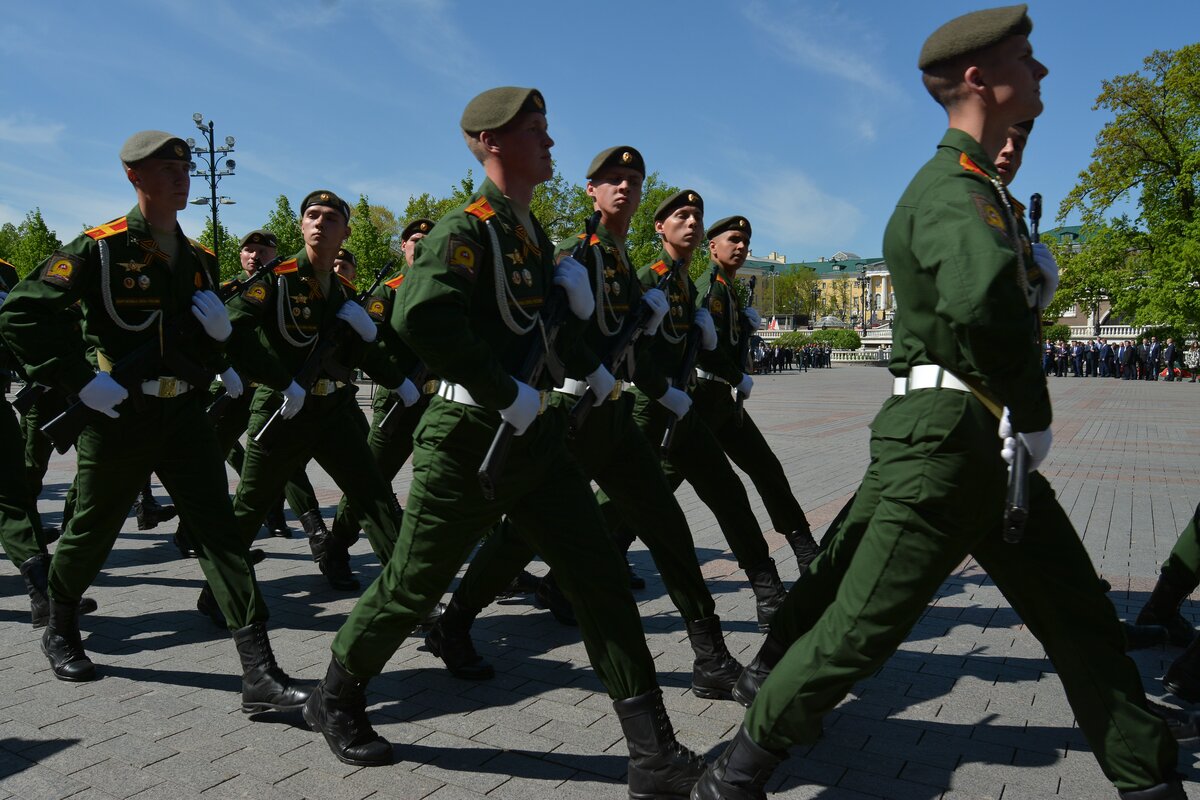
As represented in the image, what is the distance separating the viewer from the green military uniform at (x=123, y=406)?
390 cm

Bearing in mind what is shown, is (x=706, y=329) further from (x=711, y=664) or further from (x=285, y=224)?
(x=285, y=224)

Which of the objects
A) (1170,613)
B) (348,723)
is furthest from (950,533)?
(1170,613)

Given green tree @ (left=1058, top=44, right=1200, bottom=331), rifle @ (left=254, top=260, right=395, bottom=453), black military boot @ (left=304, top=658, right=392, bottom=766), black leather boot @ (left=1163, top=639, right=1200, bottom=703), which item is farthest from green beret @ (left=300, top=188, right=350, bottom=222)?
green tree @ (left=1058, top=44, right=1200, bottom=331)

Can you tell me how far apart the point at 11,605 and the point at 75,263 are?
8.52ft

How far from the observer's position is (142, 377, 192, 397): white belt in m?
4.03

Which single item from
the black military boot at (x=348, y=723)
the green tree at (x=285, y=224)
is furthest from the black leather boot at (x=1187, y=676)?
the green tree at (x=285, y=224)

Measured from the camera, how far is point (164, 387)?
4070 mm

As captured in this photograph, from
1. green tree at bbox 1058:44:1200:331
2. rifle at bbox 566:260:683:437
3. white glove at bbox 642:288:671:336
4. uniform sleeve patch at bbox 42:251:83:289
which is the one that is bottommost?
rifle at bbox 566:260:683:437

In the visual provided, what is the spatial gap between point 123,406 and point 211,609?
1.55 metres

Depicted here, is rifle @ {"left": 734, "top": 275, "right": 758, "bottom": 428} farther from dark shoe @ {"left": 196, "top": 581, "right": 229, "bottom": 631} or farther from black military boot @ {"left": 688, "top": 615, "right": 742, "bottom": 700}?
dark shoe @ {"left": 196, "top": 581, "right": 229, "bottom": 631}

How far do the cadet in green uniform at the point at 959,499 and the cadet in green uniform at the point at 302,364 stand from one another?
2.84m

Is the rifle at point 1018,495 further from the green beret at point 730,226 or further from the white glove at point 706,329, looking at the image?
the green beret at point 730,226

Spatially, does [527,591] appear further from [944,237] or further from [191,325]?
[944,237]

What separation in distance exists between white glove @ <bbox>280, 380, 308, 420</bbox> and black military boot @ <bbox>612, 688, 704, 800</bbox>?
262 centimetres
